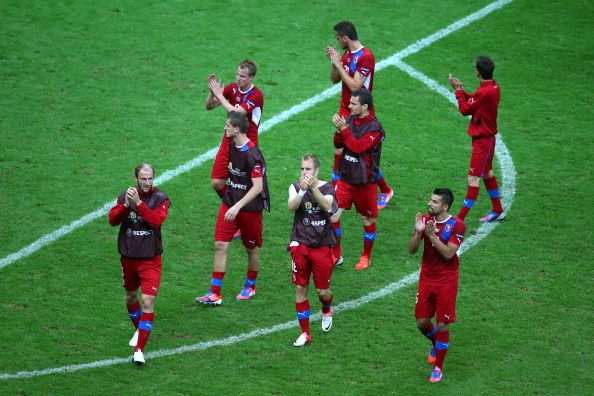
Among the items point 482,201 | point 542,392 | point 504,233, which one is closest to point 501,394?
point 542,392

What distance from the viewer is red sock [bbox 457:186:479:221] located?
14.2m

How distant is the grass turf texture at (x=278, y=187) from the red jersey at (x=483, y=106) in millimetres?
1367

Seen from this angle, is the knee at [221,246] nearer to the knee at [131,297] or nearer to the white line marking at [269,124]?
the knee at [131,297]

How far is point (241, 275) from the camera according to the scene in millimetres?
13391

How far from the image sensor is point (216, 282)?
12.6 meters

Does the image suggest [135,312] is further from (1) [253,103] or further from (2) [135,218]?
(1) [253,103]

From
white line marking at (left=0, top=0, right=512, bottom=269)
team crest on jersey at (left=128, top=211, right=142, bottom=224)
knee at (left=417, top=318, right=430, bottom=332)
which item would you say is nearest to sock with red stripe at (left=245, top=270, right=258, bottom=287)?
team crest on jersey at (left=128, top=211, right=142, bottom=224)

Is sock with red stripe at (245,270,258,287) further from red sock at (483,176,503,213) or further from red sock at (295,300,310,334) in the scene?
red sock at (483,176,503,213)

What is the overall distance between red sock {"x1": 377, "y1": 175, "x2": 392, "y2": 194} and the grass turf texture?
23 centimetres

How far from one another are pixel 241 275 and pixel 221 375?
93.9 inches

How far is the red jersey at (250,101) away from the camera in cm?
1346

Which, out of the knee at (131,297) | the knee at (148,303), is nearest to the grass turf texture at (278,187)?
the knee at (131,297)

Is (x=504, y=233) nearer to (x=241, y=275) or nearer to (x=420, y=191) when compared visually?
(x=420, y=191)

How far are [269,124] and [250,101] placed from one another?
356 cm
